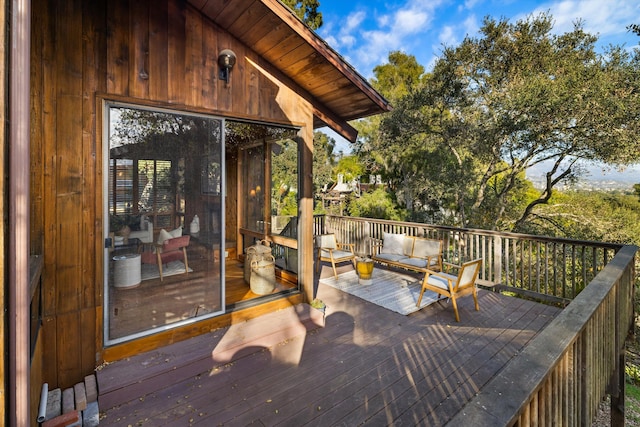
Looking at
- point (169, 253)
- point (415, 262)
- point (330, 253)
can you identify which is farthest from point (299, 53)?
point (415, 262)

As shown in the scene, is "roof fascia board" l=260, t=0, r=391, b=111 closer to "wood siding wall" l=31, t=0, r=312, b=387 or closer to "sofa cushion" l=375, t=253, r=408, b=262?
"wood siding wall" l=31, t=0, r=312, b=387

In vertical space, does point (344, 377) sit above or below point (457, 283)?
below

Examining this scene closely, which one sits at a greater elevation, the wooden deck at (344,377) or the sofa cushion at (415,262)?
the sofa cushion at (415,262)

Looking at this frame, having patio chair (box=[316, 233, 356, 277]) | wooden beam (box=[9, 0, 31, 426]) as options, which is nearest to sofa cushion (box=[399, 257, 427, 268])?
patio chair (box=[316, 233, 356, 277])

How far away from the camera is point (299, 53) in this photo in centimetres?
313

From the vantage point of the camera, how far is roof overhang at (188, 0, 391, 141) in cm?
279

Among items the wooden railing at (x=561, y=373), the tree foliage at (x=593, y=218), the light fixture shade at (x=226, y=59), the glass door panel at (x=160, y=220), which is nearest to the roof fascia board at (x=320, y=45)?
the light fixture shade at (x=226, y=59)

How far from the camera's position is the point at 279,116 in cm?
353

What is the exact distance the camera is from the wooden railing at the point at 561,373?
1.01 meters

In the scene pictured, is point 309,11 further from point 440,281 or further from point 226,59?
point 440,281

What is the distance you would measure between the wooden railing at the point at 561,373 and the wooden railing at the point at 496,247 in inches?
64.9

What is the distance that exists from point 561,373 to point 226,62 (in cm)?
344

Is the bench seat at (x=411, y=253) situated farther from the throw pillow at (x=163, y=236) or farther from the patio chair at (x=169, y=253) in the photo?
the throw pillow at (x=163, y=236)

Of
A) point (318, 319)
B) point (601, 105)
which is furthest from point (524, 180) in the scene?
point (318, 319)
